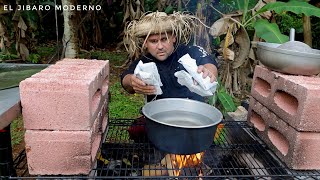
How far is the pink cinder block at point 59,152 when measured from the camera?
156 centimetres

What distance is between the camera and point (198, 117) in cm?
198

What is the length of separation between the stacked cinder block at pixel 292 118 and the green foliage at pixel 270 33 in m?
1.10

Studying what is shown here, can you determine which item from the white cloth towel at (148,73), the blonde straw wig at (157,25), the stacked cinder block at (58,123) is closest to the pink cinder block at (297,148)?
the white cloth towel at (148,73)

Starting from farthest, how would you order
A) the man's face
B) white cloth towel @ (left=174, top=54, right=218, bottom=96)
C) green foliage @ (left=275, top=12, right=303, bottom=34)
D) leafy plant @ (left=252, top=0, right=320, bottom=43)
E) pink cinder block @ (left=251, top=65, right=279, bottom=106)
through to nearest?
green foliage @ (left=275, top=12, right=303, bottom=34) → leafy plant @ (left=252, top=0, right=320, bottom=43) → the man's face → pink cinder block @ (left=251, top=65, right=279, bottom=106) → white cloth towel @ (left=174, top=54, right=218, bottom=96)

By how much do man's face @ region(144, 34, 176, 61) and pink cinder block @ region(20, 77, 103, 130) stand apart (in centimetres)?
94

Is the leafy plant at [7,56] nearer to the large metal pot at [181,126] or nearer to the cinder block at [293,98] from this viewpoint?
the large metal pot at [181,126]

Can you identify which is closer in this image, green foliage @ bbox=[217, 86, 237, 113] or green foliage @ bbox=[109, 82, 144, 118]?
green foliage @ bbox=[217, 86, 237, 113]

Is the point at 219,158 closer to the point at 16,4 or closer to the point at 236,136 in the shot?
the point at 236,136

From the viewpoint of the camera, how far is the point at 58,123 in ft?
5.11

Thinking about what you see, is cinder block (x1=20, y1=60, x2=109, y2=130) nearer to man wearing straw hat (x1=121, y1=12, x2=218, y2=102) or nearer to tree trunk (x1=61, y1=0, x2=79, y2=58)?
man wearing straw hat (x1=121, y1=12, x2=218, y2=102)

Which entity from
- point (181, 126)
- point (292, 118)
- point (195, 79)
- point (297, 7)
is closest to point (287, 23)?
point (297, 7)

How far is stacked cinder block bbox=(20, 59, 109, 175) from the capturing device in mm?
1511

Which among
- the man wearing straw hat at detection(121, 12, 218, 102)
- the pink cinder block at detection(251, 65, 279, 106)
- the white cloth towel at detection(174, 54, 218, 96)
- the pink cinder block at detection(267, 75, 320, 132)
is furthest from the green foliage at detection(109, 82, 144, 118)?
the pink cinder block at detection(267, 75, 320, 132)

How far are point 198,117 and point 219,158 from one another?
0.46 meters
